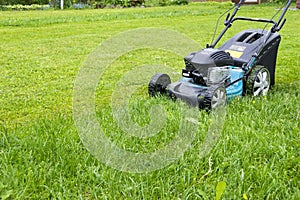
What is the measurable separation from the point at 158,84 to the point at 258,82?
0.77 m

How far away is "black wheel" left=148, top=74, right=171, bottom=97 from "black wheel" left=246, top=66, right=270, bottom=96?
2.04ft

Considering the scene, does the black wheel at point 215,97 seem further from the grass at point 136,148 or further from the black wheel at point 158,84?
the black wheel at point 158,84

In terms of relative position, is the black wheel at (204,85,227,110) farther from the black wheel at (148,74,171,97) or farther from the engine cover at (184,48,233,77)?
the black wheel at (148,74,171,97)

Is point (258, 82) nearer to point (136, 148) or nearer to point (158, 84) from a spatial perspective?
point (158, 84)

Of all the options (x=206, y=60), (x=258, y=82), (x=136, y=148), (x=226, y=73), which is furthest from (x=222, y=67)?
(x=136, y=148)

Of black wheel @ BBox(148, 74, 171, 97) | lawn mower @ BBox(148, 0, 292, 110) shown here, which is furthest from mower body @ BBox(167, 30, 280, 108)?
black wheel @ BBox(148, 74, 171, 97)

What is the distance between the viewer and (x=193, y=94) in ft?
9.11

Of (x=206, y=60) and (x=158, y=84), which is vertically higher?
(x=206, y=60)

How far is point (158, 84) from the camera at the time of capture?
3074 mm

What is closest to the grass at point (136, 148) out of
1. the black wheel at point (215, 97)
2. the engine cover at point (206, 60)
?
the black wheel at point (215, 97)

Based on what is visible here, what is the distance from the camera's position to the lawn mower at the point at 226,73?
2738 mm

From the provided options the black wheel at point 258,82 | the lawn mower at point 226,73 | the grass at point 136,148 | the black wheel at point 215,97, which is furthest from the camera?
the black wheel at point 258,82

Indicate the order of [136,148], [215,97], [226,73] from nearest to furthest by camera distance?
[136,148], [215,97], [226,73]

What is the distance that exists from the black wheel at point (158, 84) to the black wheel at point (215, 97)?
20.6 inches
